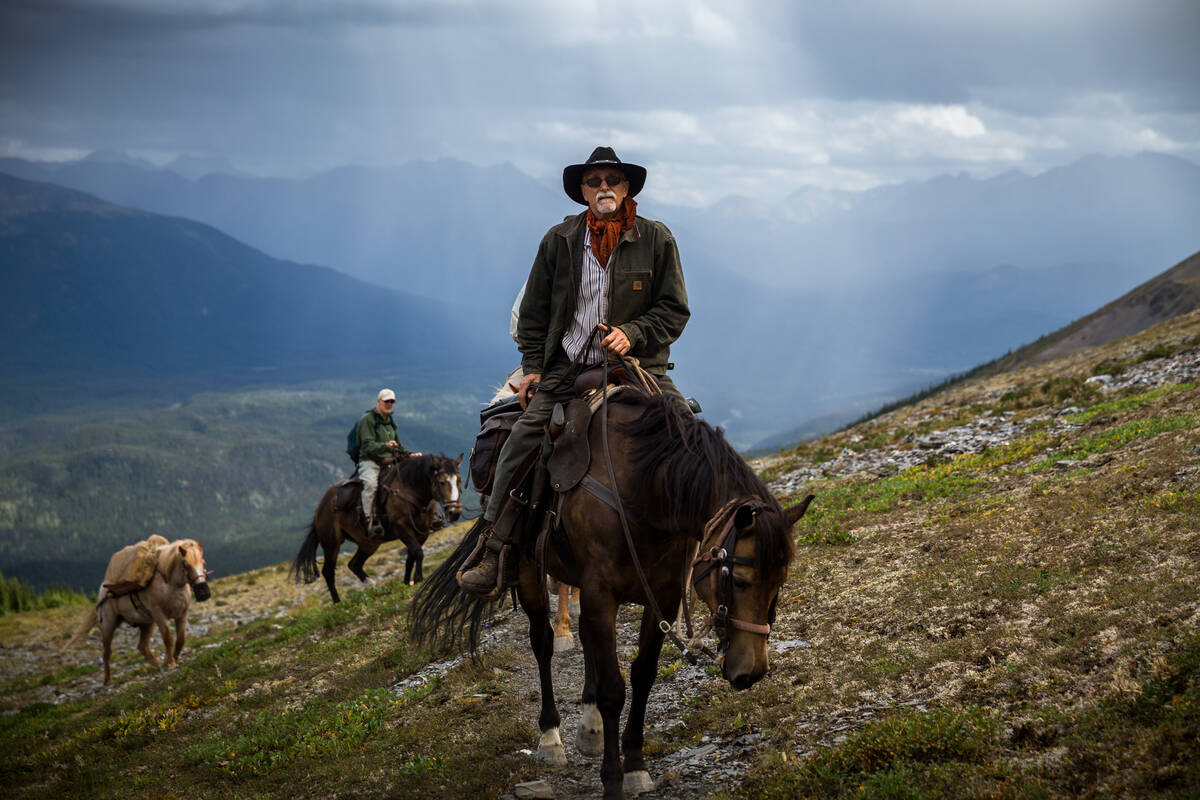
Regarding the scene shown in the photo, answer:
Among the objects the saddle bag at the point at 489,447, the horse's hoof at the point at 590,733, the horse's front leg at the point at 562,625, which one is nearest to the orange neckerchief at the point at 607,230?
the saddle bag at the point at 489,447

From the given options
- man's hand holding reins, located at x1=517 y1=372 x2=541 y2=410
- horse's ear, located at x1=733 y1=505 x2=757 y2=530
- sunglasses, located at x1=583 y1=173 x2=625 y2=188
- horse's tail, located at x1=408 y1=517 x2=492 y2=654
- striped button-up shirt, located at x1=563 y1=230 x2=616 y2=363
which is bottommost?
horse's tail, located at x1=408 y1=517 x2=492 y2=654

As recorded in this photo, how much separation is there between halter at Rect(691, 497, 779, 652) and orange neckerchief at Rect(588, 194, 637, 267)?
2.78 m

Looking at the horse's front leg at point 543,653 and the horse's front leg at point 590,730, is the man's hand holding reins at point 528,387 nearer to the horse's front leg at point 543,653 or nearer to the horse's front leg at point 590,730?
the horse's front leg at point 543,653

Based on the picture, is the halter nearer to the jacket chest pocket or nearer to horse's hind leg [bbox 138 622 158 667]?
the jacket chest pocket

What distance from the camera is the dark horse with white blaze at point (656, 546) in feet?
18.8

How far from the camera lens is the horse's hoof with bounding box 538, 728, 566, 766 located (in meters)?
7.98

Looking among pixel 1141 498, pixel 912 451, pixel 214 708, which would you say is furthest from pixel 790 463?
pixel 214 708

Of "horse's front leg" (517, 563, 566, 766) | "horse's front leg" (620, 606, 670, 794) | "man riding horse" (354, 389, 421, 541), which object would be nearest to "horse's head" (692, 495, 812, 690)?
"horse's front leg" (620, 606, 670, 794)

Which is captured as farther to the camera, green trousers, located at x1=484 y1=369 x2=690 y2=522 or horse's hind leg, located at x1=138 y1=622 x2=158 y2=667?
horse's hind leg, located at x1=138 y1=622 x2=158 y2=667

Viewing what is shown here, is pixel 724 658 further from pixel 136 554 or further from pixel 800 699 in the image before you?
pixel 136 554

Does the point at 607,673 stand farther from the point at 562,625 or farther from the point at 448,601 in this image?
the point at 562,625

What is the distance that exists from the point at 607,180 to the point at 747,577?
385 cm

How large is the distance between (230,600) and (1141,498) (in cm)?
3075

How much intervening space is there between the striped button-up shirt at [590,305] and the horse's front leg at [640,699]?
2340 mm
